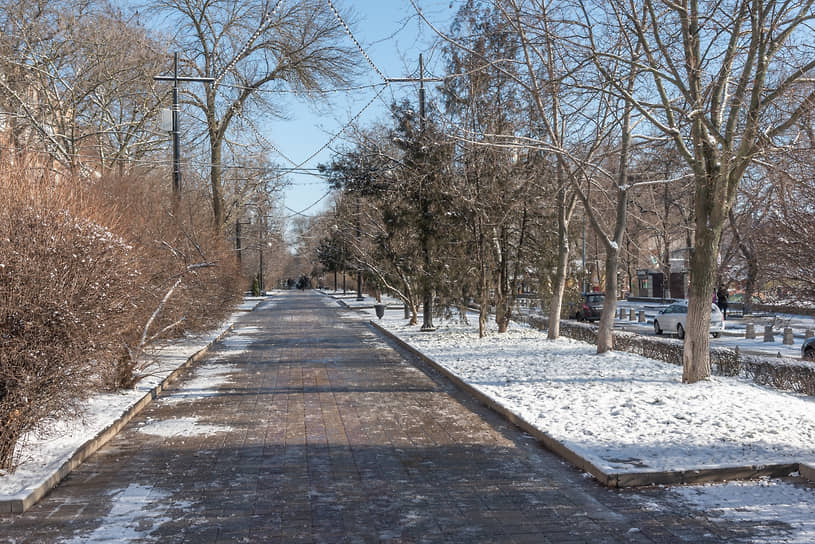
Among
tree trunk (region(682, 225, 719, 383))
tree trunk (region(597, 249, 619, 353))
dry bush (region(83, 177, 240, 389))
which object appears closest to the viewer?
tree trunk (region(682, 225, 719, 383))

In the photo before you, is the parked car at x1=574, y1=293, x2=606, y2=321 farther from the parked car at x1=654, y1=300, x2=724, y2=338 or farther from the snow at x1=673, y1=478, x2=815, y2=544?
the snow at x1=673, y1=478, x2=815, y2=544

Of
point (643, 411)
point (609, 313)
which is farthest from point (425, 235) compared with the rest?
point (643, 411)

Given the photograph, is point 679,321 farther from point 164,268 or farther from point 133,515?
point 133,515

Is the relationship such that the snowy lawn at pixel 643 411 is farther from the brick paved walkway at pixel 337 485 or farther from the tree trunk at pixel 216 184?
the tree trunk at pixel 216 184

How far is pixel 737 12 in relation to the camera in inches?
438

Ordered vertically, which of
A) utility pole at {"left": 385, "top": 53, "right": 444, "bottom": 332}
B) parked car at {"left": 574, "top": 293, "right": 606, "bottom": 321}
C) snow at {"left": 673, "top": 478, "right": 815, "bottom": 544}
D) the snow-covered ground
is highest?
utility pole at {"left": 385, "top": 53, "right": 444, "bottom": 332}

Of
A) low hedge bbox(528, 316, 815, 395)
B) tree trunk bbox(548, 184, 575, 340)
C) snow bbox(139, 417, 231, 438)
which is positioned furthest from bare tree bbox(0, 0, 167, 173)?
low hedge bbox(528, 316, 815, 395)

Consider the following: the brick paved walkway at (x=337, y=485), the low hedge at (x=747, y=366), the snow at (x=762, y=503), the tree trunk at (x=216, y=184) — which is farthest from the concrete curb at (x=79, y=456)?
the tree trunk at (x=216, y=184)

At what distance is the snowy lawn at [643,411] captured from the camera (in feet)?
24.7

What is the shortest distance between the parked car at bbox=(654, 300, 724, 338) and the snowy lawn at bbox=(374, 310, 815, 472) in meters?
13.6

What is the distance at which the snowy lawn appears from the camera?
7516mm

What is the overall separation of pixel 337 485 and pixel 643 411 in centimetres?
444

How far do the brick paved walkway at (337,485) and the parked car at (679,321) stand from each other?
725 inches

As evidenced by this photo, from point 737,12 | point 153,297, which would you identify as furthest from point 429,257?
point 737,12
